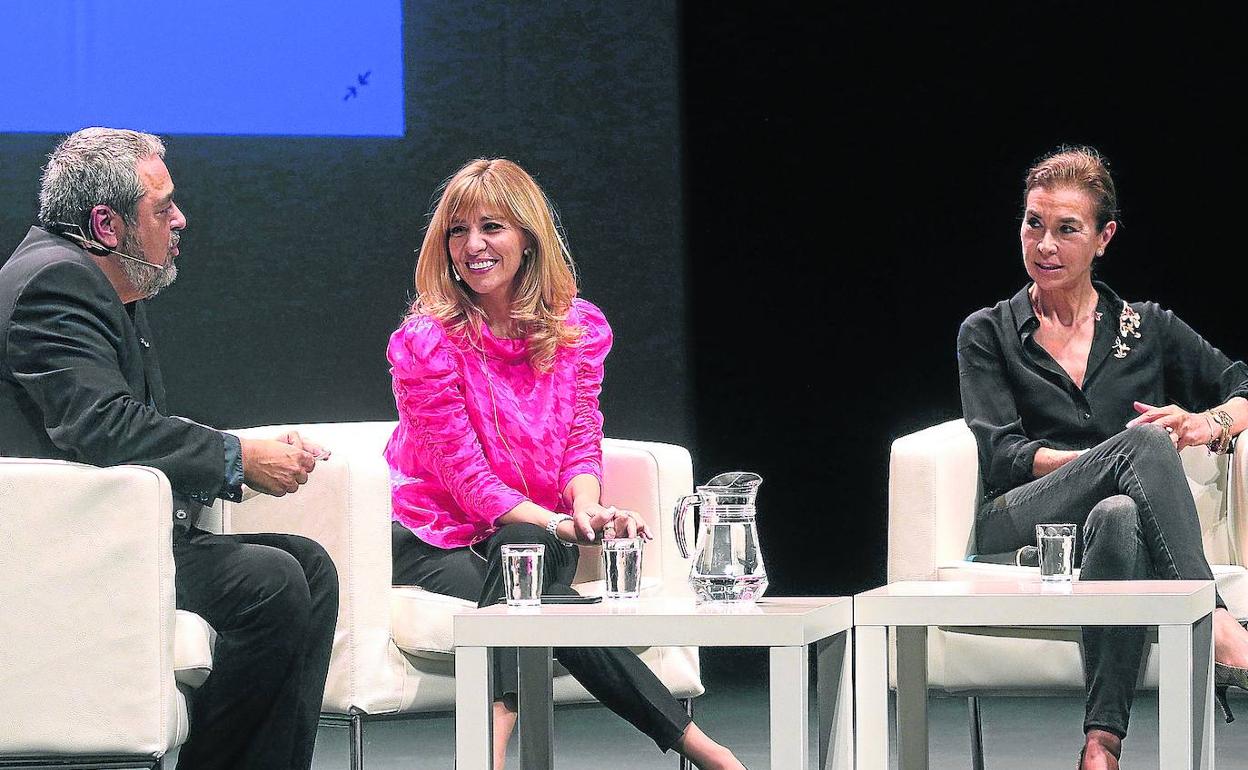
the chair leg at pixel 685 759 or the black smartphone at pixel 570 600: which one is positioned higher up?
the black smartphone at pixel 570 600

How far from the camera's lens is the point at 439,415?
288cm

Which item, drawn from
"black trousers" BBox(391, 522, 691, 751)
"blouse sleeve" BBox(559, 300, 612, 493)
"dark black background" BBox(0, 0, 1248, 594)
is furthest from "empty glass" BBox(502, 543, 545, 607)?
"dark black background" BBox(0, 0, 1248, 594)

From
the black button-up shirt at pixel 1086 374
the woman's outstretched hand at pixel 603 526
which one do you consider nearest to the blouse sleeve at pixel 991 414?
the black button-up shirt at pixel 1086 374

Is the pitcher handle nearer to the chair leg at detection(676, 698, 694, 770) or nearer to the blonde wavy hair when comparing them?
the chair leg at detection(676, 698, 694, 770)

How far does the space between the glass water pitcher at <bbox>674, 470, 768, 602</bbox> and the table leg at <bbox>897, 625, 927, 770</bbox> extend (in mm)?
404

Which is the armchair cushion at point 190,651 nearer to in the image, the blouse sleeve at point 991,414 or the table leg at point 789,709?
the table leg at point 789,709

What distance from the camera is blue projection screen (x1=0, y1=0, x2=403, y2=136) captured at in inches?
158

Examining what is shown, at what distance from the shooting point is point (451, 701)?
2752 mm

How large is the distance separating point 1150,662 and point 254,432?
5.12ft

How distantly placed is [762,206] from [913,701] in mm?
2301

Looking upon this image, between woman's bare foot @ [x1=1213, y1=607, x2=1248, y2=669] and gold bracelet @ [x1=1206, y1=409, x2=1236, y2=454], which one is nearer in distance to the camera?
woman's bare foot @ [x1=1213, y1=607, x2=1248, y2=669]

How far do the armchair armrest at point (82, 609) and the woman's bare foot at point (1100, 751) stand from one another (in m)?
1.32

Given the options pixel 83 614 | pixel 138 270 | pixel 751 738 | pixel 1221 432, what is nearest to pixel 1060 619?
pixel 1221 432

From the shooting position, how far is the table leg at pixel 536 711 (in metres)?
2.37
